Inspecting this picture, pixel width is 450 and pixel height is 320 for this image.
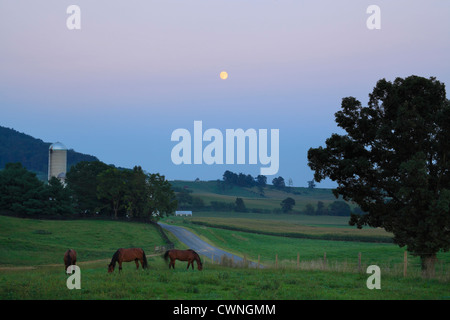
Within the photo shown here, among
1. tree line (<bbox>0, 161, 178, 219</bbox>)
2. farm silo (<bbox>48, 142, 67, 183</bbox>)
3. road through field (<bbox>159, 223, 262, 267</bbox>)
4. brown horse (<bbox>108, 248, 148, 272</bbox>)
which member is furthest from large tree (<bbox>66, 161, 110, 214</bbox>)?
brown horse (<bbox>108, 248, 148, 272</bbox>)

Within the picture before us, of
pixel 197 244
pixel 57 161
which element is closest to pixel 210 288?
pixel 197 244

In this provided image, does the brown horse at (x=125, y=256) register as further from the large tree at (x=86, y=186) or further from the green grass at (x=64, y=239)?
the large tree at (x=86, y=186)

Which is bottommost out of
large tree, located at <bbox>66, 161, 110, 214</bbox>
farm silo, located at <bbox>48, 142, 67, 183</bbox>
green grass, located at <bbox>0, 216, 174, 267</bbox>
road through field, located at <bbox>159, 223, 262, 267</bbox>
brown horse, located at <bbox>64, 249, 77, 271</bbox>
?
road through field, located at <bbox>159, 223, 262, 267</bbox>

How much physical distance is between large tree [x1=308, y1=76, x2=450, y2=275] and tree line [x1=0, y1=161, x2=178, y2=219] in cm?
8244

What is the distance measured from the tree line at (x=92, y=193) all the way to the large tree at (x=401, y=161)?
82.4 meters

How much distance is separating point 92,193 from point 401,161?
96.3 m

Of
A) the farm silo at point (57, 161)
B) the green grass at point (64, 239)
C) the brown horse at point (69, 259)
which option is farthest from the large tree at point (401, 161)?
the farm silo at point (57, 161)

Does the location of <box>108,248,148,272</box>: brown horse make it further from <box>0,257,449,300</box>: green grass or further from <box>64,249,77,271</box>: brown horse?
<box>64,249,77,271</box>: brown horse

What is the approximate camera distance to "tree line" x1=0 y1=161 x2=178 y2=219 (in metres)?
104

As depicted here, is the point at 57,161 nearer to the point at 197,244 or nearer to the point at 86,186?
the point at 86,186

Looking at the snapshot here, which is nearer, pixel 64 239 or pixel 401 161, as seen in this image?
pixel 401 161

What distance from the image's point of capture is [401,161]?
34094 mm

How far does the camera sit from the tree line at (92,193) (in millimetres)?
103500
